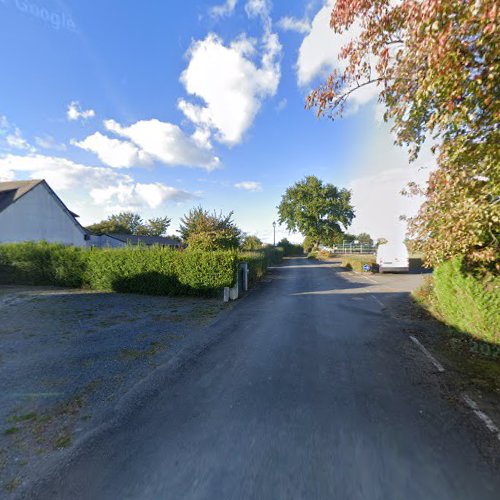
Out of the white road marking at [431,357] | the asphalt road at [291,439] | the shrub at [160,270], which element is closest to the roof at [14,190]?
the shrub at [160,270]

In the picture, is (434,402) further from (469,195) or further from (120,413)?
(120,413)

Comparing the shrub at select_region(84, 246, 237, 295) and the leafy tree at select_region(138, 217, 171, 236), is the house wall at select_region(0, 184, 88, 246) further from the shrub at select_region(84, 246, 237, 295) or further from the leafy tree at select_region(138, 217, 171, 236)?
the leafy tree at select_region(138, 217, 171, 236)

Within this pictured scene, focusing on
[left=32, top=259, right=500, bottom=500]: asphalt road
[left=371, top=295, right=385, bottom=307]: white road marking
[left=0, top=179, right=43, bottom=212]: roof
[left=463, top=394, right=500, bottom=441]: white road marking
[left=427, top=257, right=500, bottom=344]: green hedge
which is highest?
[left=0, top=179, right=43, bottom=212]: roof

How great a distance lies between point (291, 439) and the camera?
105 inches

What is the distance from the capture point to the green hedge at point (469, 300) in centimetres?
505

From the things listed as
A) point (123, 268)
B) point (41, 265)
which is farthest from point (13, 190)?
point (123, 268)

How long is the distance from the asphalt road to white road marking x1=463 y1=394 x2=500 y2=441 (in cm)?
26

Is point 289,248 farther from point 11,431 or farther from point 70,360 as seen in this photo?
point 11,431

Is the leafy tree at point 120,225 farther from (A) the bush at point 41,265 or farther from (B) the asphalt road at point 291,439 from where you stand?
(B) the asphalt road at point 291,439

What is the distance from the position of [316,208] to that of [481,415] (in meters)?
44.4

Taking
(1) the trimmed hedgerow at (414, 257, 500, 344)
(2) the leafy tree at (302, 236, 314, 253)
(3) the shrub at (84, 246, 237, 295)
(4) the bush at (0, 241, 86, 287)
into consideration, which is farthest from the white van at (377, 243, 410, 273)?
(2) the leafy tree at (302, 236, 314, 253)

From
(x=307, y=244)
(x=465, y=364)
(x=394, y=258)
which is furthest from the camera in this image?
(x=307, y=244)

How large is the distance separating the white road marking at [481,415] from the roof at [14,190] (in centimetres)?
2727

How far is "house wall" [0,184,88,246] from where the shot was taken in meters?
18.8
